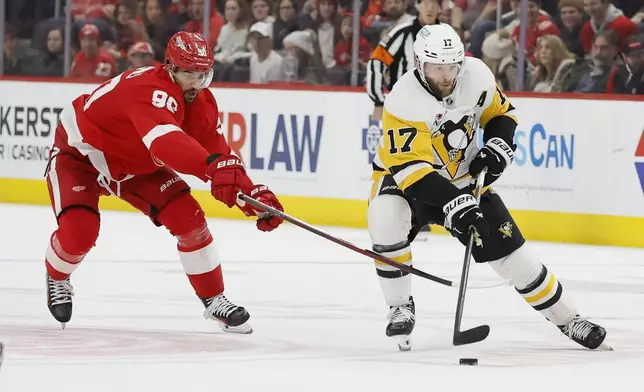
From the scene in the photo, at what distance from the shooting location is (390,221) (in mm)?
5148

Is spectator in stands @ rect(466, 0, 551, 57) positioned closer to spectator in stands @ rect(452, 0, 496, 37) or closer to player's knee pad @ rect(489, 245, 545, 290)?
spectator in stands @ rect(452, 0, 496, 37)

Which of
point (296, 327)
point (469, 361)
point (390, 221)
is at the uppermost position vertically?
point (390, 221)

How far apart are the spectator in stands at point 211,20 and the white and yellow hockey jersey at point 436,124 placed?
5830 mm

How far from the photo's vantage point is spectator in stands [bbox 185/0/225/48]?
11.0 m

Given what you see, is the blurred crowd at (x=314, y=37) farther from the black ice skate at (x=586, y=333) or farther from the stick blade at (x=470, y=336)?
the stick blade at (x=470, y=336)

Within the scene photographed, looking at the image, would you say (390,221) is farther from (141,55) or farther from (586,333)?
(141,55)

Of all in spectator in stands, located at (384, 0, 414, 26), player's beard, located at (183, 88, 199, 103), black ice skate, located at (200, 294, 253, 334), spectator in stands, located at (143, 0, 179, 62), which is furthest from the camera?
spectator in stands, located at (143, 0, 179, 62)

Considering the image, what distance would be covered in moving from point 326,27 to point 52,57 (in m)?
2.59

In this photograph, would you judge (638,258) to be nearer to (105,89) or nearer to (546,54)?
(546,54)

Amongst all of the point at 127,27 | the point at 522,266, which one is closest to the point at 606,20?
the point at 127,27

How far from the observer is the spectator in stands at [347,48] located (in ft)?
33.7

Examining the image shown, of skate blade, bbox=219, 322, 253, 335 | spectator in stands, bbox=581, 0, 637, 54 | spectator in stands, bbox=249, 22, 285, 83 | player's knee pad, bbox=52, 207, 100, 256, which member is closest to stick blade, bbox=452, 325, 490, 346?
skate blade, bbox=219, 322, 253, 335

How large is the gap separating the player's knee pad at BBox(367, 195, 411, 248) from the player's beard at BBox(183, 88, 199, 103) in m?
0.77

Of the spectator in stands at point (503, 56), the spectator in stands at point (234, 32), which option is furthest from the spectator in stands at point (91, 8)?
the spectator in stands at point (503, 56)
